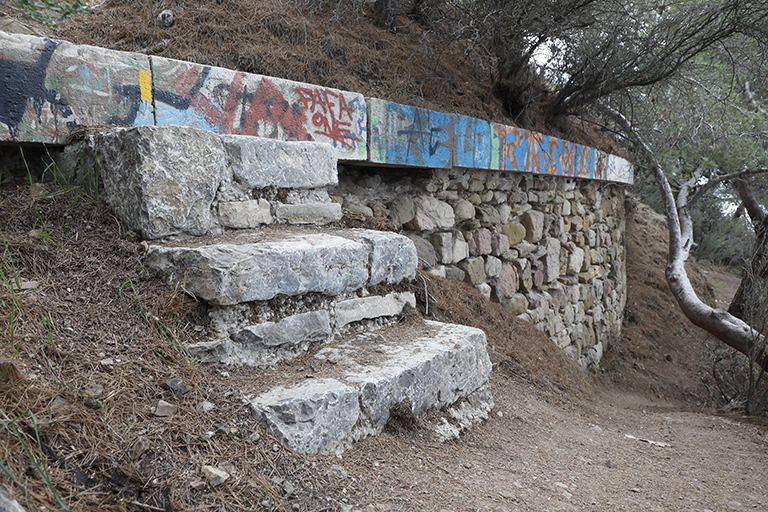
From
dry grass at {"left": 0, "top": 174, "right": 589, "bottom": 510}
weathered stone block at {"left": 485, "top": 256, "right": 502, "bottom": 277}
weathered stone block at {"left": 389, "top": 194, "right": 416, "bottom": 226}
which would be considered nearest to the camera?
dry grass at {"left": 0, "top": 174, "right": 589, "bottom": 510}

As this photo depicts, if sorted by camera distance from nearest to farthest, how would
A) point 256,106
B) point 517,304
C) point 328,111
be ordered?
point 256,106, point 328,111, point 517,304

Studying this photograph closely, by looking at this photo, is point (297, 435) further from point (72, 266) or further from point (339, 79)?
point (339, 79)

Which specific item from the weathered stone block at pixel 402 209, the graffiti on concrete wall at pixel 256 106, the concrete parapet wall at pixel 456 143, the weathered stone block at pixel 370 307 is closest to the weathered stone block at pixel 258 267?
the weathered stone block at pixel 370 307

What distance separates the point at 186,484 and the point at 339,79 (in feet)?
10.9

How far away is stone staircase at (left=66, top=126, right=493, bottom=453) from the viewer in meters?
2.05

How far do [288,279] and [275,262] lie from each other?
0.11m

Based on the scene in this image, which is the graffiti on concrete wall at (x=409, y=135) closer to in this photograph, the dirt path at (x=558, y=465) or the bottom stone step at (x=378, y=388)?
the bottom stone step at (x=378, y=388)

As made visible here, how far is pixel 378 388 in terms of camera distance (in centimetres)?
209

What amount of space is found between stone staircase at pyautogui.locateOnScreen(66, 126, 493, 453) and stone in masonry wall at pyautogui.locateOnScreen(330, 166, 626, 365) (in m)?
1.14

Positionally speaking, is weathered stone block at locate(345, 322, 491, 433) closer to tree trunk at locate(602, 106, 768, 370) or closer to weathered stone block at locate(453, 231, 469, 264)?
weathered stone block at locate(453, 231, 469, 264)

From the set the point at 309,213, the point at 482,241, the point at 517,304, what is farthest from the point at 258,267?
the point at 517,304

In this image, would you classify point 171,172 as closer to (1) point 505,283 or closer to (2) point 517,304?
(1) point 505,283

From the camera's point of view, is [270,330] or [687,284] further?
[687,284]

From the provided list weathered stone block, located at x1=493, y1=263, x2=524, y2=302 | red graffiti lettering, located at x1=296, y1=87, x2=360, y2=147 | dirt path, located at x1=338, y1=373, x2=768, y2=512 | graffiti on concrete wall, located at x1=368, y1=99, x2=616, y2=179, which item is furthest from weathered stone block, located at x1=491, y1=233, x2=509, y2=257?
red graffiti lettering, located at x1=296, y1=87, x2=360, y2=147
